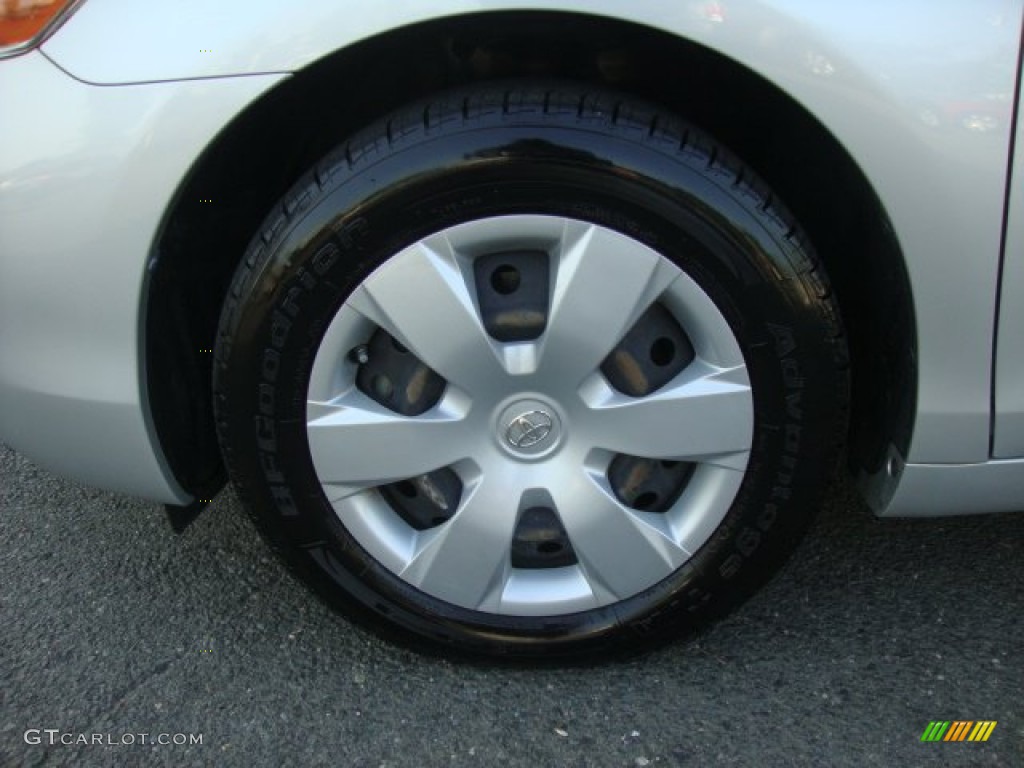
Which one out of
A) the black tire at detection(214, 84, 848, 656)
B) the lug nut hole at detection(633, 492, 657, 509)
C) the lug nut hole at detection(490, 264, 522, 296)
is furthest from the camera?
the lug nut hole at detection(633, 492, 657, 509)

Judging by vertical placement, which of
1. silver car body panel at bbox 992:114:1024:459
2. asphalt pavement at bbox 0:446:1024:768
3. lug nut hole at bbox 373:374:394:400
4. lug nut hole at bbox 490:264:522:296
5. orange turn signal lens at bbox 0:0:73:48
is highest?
silver car body panel at bbox 992:114:1024:459

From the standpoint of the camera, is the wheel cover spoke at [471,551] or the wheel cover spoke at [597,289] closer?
the wheel cover spoke at [597,289]

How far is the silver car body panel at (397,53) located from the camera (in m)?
1.36

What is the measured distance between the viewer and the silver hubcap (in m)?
1.51

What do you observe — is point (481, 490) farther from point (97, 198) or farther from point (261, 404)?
point (97, 198)

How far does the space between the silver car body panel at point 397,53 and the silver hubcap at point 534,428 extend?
0.30m

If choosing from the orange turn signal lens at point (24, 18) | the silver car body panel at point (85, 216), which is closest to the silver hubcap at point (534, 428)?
the silver car body panel at point (85, 216)

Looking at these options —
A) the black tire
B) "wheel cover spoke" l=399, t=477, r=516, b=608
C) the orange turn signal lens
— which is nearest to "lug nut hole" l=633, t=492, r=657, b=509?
the black tire

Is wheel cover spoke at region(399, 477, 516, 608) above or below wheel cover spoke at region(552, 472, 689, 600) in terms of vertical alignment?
below

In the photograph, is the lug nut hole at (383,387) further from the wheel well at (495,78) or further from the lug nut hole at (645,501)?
the lug nut hole at (645,501)

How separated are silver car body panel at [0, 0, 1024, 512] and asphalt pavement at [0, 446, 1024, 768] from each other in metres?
0.46

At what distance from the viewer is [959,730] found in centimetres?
165

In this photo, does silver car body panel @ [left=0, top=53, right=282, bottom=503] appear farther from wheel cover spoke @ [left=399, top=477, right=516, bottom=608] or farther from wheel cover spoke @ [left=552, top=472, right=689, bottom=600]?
wheel cover spoke @ [left=552, top=472, right=689, bottom=600]

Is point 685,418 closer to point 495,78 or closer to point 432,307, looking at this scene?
point 432,307
